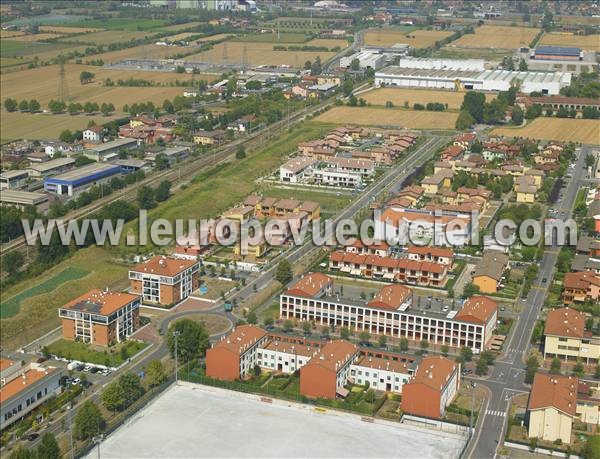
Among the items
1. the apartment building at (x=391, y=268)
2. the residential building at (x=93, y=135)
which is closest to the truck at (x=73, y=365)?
the apartment building at (x=391, y=268)

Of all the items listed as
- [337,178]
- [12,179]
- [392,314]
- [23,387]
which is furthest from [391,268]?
[12,179]

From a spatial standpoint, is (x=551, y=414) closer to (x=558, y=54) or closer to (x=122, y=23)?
(x=558, y=54)

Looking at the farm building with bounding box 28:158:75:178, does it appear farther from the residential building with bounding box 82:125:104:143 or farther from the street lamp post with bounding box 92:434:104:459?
the street lamp post with bounding box 92:434:104:459

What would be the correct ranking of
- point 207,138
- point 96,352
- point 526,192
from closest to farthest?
point 96,352
point 526,192
point 207,138

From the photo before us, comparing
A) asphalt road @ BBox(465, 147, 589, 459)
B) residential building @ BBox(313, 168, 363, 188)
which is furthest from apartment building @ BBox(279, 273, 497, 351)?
residential building @ BBox(313, 168, 363, 188)

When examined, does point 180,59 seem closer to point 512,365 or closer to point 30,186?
point 30,186
